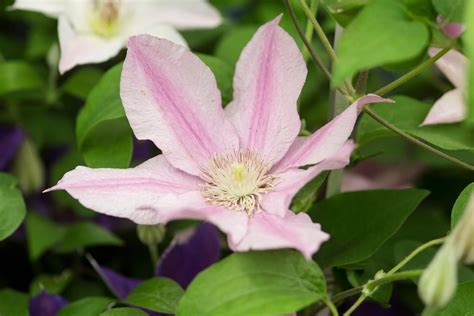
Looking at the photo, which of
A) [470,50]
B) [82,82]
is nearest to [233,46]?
[82,82]

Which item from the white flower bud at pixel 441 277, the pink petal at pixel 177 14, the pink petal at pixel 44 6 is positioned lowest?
the pink petal at pixel 177 14

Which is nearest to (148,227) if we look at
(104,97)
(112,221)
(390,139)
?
(104,97)

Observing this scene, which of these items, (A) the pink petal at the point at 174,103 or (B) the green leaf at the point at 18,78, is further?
(B) the green leaf at the point at 18,78

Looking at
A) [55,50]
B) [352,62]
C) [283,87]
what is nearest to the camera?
[352,62]

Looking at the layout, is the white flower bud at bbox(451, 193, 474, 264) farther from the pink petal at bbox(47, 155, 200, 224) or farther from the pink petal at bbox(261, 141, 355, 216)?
the pink petal at bbox(47, 155, 200, 224)

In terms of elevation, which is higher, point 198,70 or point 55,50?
point 198,70

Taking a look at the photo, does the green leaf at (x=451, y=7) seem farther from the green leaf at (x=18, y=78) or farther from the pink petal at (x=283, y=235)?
the green leaf at (x=18, y=78)

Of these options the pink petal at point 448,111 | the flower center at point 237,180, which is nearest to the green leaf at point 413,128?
the pink petal at point 448,111

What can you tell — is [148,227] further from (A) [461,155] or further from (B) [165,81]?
(A) [461,155]
